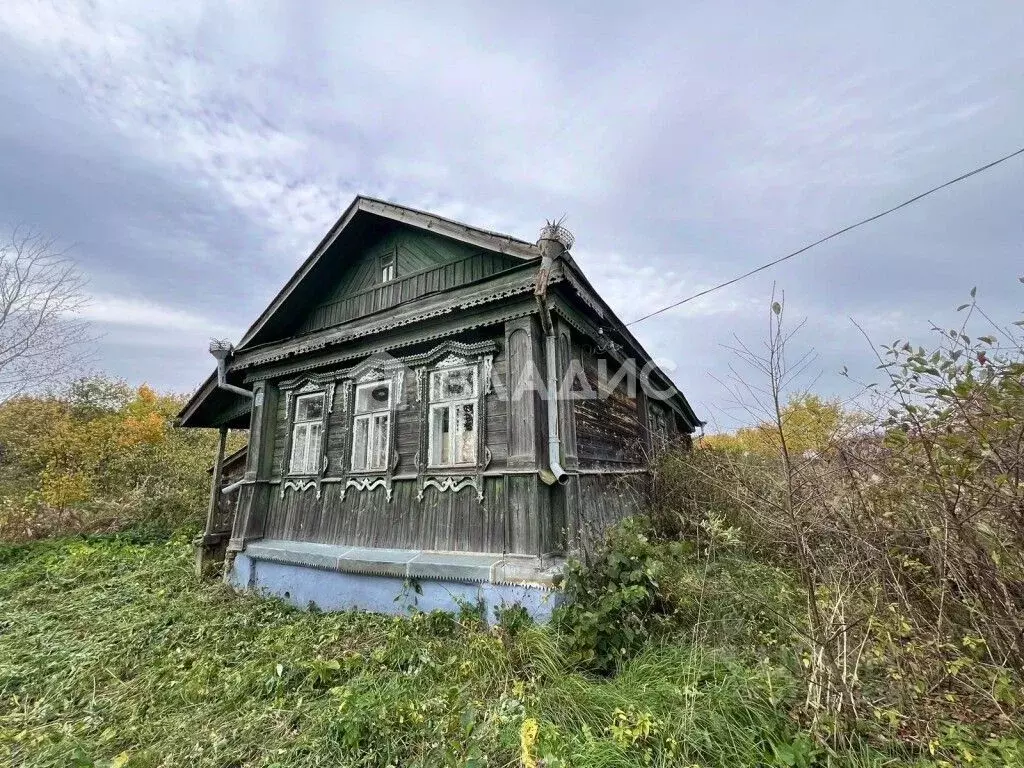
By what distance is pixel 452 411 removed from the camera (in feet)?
19.0

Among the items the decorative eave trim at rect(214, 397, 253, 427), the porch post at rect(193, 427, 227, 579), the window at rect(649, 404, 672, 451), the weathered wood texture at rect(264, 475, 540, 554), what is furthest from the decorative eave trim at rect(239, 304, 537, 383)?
the window at rect(649, 404, 672, 451)

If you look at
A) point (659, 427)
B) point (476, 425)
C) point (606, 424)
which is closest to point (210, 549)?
point (476, 425)

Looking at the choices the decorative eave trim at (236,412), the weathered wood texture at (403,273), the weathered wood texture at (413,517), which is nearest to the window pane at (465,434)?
the weathered wood texture at (413,517)

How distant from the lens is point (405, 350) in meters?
6.39

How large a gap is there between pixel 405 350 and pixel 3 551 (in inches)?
483

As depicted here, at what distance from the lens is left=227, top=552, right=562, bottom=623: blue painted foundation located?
4453 mm

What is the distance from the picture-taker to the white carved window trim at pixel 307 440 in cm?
→ 716

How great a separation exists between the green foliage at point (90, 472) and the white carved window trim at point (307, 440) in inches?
334

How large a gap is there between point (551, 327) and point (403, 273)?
314 centimetres

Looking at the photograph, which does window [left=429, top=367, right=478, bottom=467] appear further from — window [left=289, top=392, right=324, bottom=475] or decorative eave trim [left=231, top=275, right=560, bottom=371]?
window [left=289, top=392, right=324, bottom=475]

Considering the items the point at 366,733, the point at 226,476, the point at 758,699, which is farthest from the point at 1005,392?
the point at 226,476

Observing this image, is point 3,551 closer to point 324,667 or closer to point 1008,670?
point 324,667

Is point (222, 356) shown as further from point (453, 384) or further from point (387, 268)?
point (453, 384)

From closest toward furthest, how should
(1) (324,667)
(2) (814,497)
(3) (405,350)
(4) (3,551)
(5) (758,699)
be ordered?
(5) (758,699) < (2) (814,497) < (1) (324,667) < (3) (405,350) < (4) (3,551)
